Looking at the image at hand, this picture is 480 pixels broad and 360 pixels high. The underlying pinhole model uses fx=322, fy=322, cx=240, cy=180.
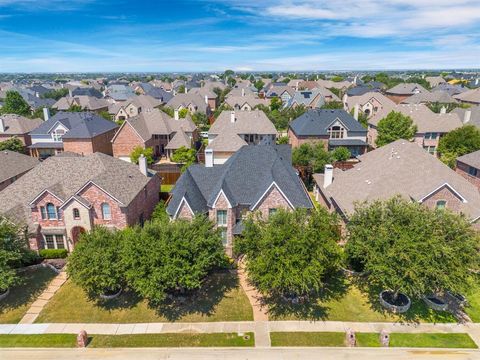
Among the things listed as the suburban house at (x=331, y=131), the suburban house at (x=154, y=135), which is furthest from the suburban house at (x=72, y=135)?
the suburban house at (x=331, y=131)

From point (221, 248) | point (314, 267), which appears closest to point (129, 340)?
point (221, 248)

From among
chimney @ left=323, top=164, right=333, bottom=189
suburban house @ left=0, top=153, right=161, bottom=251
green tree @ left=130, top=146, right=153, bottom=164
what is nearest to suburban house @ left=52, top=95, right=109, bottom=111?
green tree @ left=130, top=146, right=153, bottom=164

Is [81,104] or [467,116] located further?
[81,104]

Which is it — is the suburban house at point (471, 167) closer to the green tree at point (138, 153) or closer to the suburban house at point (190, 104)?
the green tree at point (138, 153)

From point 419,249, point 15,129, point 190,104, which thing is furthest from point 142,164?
point 190,104

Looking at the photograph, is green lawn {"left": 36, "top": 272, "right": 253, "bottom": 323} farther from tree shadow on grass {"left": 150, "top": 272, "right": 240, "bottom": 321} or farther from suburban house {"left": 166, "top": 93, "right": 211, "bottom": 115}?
suburban house {"left": 166, "top": 93, "right": 211, "bottom": 115}

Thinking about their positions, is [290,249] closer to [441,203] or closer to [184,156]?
[441,203]
